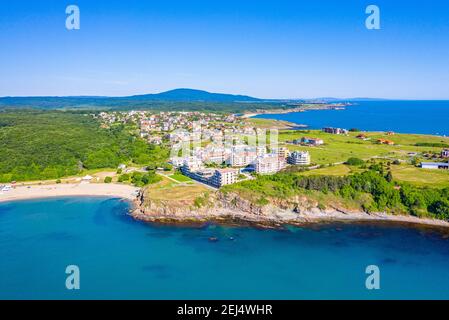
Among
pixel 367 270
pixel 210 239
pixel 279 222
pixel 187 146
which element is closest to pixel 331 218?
pixel 279 222

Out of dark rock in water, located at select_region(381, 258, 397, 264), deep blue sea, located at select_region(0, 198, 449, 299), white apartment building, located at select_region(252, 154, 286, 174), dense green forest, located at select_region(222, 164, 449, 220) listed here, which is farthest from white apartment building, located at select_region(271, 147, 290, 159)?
dark rock in water, located at select_region(381, 258, 397, 264)

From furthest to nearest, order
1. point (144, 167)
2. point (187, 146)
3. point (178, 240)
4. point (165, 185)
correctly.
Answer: point (187, 146) → point (144, 167) → point (165, 185) → point (178, 240)

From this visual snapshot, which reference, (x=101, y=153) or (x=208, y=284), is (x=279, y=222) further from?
(x=101, y=153)

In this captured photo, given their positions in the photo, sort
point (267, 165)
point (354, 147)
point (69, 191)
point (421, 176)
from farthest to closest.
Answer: point (354, 147), point (267, 165), point (69, 191), point (421, 176)

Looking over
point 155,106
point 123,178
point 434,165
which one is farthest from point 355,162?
point 155,106

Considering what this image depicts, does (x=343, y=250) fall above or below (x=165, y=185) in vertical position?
below

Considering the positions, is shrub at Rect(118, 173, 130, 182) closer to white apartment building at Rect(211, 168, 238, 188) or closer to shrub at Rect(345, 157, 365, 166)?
white apartment building at Rect(211, 168, 238, 188)

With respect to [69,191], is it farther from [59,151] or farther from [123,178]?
[59,151]

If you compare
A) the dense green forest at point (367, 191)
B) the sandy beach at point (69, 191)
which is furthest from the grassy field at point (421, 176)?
the sandy beach at point (69, 191)
